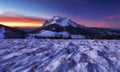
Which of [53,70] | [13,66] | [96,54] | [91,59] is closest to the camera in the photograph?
[53,70]

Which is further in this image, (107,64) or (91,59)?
(91,59)

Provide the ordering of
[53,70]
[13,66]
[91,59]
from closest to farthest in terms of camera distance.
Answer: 1. [53,70]
2. [13,66]
3. [91,59]

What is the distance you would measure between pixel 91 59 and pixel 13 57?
18.3 ft

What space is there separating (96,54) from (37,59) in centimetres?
460

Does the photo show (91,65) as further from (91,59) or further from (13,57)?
(13,57)

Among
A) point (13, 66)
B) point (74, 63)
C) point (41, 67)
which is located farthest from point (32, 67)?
point (74, 63)

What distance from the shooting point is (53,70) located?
422 inches

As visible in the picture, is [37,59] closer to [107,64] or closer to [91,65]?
[91,65]

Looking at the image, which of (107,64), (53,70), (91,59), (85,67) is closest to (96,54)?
(91,59)

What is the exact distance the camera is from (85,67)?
442 inches

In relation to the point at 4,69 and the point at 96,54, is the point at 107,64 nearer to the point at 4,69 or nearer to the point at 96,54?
the point at 96,54

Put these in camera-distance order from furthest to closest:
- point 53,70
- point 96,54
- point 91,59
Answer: point 96,54 → point 91,59 → point 53,70

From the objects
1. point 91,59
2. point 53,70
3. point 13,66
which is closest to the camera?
point 53,70

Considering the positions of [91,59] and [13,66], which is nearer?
[13,66]
